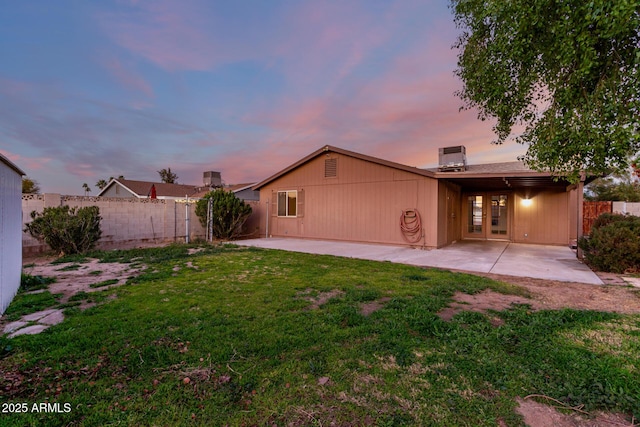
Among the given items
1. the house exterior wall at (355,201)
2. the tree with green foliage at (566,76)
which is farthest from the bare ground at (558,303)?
the house exterior wall at (355,201)

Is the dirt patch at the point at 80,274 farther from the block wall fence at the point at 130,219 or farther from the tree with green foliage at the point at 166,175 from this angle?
the tree with green foliage at the point at 166,175

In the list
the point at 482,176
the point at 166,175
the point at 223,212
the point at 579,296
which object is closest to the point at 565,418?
the point at 579,296

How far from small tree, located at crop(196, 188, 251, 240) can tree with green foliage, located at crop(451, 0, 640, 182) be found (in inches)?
362

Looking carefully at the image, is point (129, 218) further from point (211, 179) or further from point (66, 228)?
point (211, 179)

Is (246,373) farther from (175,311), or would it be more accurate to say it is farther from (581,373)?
(581,373)

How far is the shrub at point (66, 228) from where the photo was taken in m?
→ 7.19

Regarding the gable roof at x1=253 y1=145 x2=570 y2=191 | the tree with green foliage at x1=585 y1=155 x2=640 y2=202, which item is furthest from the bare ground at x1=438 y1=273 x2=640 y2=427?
the tree with green foliage at x1=585 y1=155 x2=640 y2=202

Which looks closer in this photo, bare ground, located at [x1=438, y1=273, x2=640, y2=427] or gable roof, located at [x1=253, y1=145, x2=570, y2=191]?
bare ground, located at [x1=438, y1=273, x2=640, y2=427]

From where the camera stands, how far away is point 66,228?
728cm

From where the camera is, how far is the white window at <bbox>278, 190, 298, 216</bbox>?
13.0 metres

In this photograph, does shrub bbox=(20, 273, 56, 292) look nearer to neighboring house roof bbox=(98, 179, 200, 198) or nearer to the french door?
the french door

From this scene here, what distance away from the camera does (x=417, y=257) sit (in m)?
7.91

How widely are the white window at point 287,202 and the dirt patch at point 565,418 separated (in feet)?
37.8

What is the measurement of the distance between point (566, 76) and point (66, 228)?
10643 mm
